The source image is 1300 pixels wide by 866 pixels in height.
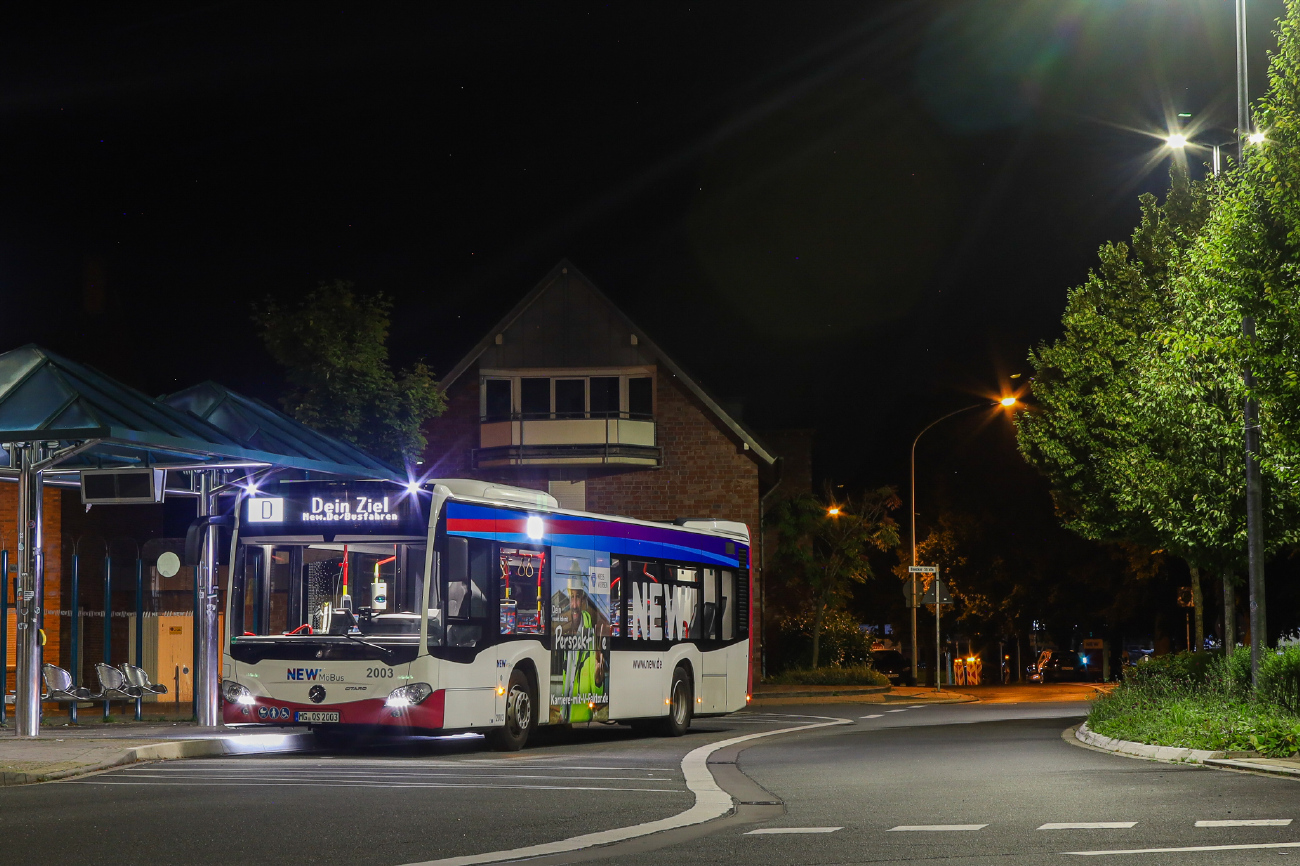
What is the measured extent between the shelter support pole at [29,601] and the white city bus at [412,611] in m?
2.42

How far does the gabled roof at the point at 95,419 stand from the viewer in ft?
54.4

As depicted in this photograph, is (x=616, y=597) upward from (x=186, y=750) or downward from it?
upward

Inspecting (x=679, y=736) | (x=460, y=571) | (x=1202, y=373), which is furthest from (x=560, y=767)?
(x=1202, y=373)

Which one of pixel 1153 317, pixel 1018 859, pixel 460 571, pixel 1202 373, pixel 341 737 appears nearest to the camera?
pixel 1018 859

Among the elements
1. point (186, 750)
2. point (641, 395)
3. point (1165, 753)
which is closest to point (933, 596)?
point (641, 395)

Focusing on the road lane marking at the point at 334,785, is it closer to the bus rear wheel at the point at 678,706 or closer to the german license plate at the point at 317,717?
the german license plate at the point at 317,717

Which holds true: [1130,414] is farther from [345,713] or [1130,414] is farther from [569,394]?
[569,394]

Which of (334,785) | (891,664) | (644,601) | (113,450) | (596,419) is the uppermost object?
(596,419)

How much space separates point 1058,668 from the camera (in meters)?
66.9

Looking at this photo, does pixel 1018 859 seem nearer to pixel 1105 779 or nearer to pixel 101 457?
pixel 1105 779

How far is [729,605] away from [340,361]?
1080 centimetres

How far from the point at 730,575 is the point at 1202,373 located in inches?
297

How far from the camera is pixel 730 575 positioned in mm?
24266

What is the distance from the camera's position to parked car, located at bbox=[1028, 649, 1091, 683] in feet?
213
